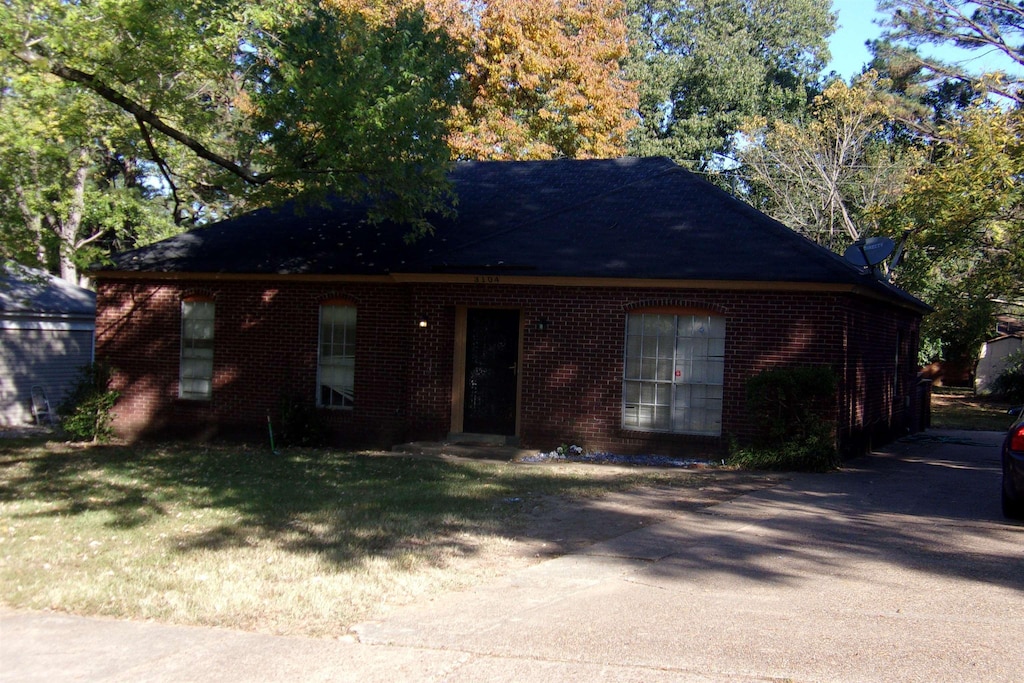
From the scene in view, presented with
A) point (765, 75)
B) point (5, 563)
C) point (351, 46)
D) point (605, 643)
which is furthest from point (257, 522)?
point (765, 75)

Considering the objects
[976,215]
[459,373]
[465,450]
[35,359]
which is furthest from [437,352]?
[35,359]

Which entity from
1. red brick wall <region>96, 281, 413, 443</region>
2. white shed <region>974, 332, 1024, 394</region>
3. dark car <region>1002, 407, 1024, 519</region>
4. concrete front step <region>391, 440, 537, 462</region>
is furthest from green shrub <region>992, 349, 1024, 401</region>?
dark car <region>1002, 407, 1024, 519</region>

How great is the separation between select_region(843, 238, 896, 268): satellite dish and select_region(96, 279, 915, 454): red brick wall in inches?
29.6

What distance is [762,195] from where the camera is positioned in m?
36.1

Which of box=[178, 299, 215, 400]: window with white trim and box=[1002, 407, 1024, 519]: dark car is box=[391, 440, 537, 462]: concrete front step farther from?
box=[1002, 407, 1024, 519]: dark car

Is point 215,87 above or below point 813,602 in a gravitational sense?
above

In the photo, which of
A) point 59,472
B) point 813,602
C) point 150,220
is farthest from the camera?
point 150,220

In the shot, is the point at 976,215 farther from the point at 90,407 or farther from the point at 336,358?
the point at 90,407

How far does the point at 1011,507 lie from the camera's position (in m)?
9.58

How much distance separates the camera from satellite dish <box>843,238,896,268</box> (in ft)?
49.8

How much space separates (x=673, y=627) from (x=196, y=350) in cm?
1435

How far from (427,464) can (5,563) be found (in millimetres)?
6903

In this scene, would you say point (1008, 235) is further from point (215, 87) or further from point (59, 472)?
point (59, 472)

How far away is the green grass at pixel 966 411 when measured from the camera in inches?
992
